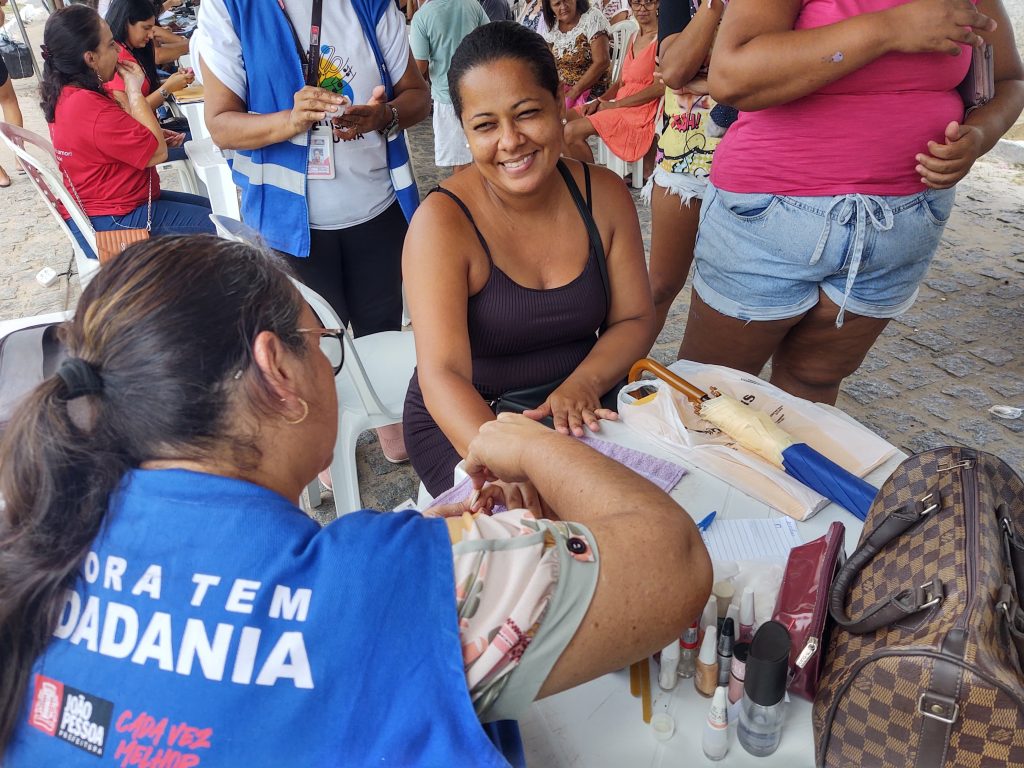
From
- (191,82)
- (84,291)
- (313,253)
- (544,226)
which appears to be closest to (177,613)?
(84,291)

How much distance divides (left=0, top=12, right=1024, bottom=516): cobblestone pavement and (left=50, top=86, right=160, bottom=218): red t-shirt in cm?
89

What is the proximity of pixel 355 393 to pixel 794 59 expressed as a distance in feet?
5.98

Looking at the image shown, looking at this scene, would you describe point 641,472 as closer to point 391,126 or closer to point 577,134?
point 391,126

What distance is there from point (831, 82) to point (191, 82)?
616 cm

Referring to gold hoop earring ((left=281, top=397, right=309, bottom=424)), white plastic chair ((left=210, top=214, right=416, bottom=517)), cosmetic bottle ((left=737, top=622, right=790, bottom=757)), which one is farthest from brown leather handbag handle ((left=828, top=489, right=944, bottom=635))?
white plastic chair ((left=210, top=214, right=416, bottom=517))

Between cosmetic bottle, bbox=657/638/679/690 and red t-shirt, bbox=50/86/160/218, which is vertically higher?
red t-shirt, bbox=50/86/160/218

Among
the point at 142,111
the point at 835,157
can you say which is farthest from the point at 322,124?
the point at 142,111

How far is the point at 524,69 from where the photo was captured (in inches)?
80.7

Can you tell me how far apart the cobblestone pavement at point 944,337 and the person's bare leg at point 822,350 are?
1.31 meters

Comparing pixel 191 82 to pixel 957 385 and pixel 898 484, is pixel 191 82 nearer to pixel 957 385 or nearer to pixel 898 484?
pixel 957 385

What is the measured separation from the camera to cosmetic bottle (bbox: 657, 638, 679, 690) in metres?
1.22

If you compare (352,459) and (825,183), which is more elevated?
(825,183)

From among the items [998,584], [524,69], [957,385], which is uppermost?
[524,69]

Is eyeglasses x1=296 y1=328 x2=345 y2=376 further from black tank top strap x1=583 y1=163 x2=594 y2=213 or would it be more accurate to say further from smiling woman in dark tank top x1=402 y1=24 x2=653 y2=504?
black tank top strap x1=583 y1=163 x2=594 y2=213
